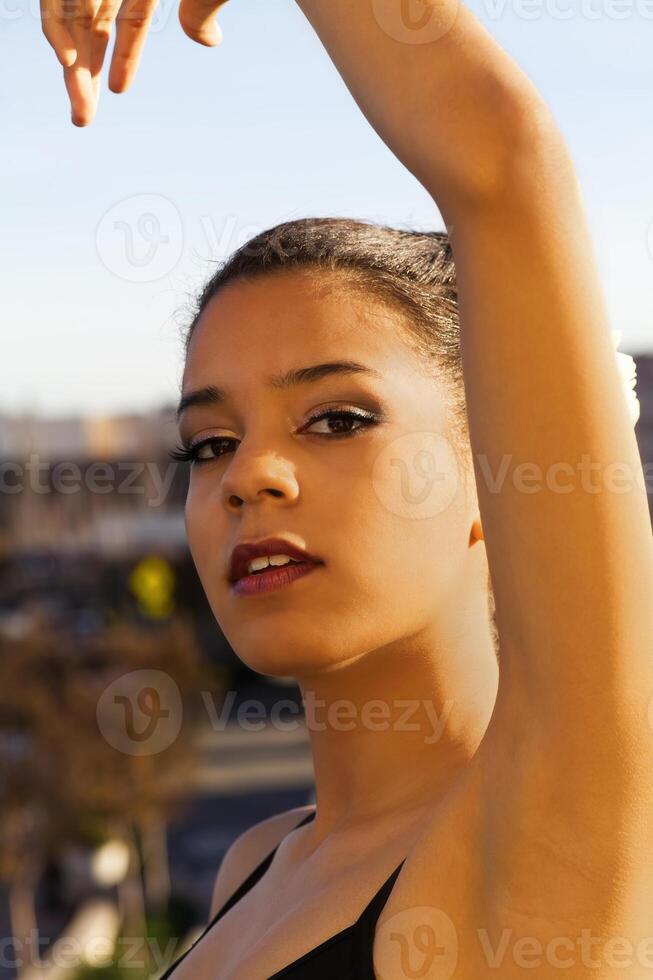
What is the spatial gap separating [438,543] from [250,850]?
4.05 feet

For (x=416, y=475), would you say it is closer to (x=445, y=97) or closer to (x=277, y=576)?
(x=277, y=576)

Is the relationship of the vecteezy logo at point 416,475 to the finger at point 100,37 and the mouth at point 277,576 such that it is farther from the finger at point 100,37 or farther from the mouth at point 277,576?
the finger at point 100,37

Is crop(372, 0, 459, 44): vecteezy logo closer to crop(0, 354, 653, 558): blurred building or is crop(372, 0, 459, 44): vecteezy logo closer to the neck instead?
the neck

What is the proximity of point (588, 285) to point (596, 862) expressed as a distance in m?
0.62

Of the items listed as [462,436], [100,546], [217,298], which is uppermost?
[100,546]

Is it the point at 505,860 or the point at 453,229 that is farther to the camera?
the point at 505,860

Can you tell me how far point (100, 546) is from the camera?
46.8 m

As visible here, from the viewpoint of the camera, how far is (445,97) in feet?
3.80

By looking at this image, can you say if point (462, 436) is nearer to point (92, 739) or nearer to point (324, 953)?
point (324, 953)

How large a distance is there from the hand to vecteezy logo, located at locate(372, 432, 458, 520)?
657 millimetres

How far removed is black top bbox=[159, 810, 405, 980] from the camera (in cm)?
154

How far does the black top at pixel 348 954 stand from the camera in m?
1.54

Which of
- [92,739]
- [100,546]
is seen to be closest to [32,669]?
[92,739]
